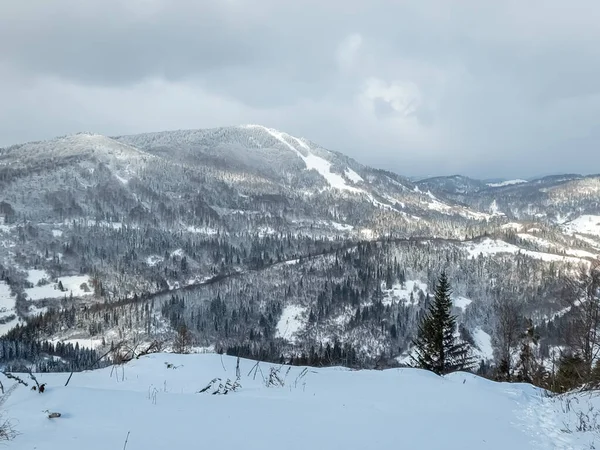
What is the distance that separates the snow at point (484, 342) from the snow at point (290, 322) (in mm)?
63056

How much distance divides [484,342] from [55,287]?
18510 cm

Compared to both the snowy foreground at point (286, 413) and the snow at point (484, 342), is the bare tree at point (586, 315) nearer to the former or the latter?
the snowy foreground at point (286, 413)

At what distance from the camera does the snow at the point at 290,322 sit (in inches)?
5812

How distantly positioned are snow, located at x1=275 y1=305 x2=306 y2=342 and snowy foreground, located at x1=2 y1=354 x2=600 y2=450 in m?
140

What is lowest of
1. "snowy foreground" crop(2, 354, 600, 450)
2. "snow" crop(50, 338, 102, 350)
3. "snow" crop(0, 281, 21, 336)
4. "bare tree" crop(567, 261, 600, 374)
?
"snow" crop(50, 338, 102, 350)

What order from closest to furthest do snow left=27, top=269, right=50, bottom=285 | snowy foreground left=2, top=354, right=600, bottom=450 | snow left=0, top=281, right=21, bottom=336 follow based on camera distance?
snowy foreground left=2, top=354, right=600, bottom=450, snow left=0, top=281, right=21, bottom=336, snow left=27, top=269, right=50, bottom=285

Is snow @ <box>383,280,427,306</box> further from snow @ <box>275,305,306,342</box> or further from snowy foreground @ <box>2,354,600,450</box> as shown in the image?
snowy foreground @ <box>2,354,600,450</box>

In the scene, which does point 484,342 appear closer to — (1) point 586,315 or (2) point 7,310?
(1) point 586,315

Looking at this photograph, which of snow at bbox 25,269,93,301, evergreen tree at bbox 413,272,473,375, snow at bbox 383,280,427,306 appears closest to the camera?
evergreen tree at bbox 413,272,473,375

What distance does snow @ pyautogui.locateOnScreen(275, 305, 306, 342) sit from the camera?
5812 inches

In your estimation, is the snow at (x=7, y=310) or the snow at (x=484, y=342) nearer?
the snow at (x=484, y=342)

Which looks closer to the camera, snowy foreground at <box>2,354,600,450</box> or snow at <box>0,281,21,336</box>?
snowy foreground at <box>2,354,600,450</box>

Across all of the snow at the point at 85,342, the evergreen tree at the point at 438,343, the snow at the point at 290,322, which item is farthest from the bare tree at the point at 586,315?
the snow at the point at 85,342

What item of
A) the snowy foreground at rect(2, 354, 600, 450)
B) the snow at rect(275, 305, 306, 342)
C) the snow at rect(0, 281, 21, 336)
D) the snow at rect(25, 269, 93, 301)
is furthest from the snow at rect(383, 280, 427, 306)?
the snowy foreground at rect(2, 354, 600, 450)
